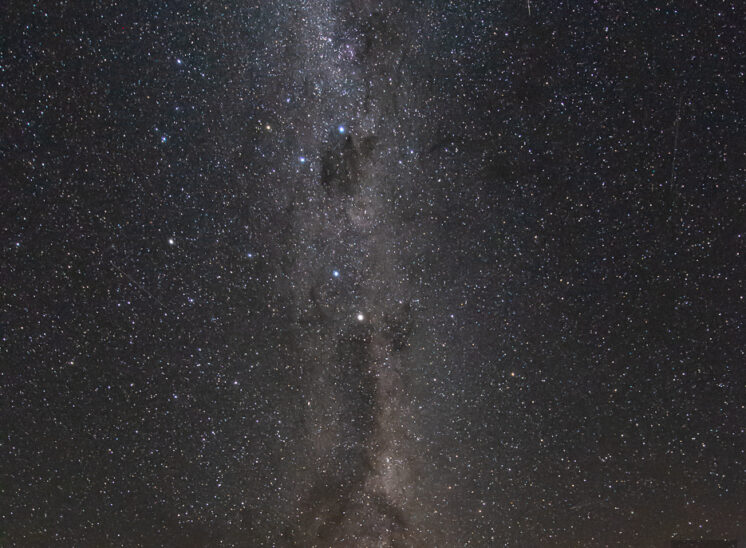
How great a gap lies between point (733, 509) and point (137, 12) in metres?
2.00

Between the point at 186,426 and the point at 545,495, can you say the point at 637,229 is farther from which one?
the point at 186,426

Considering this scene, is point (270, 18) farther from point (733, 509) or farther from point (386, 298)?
point (733, 509)

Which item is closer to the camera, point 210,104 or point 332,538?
point 210,104

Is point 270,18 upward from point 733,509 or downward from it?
upward

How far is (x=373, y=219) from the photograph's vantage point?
95cm

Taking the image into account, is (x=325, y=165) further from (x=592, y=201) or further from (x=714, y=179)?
(x=714, y=179)

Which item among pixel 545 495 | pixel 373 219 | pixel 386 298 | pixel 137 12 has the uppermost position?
pixel 137 12

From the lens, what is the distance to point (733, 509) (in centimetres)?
109

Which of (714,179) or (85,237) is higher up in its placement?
(714,179)

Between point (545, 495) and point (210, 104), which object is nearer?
point (210, 104)

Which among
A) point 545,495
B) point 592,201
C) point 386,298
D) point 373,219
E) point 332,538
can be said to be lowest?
point 332,538

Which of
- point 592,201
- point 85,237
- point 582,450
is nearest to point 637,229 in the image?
point 592,201

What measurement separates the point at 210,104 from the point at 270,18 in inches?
9.3

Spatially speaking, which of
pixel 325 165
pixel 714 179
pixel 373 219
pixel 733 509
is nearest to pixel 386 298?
pixel 373 219
